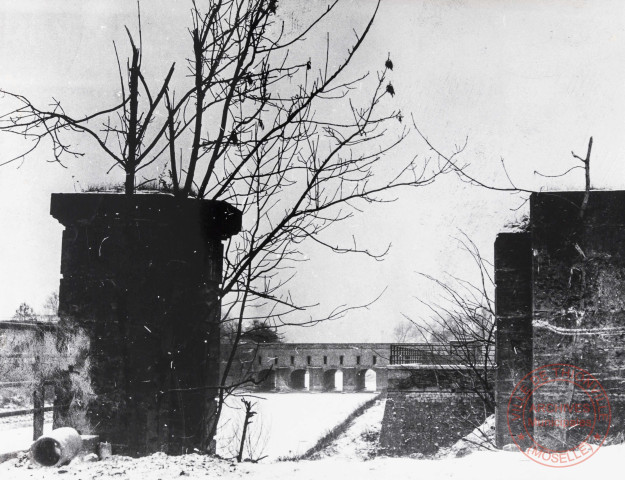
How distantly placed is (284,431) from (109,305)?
24.3 meters

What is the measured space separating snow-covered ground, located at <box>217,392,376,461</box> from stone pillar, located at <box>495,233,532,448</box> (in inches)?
387

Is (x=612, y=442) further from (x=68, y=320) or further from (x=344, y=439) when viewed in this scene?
(x=344, y=439)

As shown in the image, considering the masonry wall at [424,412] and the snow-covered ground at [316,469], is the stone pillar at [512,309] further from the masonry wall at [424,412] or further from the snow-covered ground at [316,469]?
the masonry wall at [424,412]

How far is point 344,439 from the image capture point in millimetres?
25500

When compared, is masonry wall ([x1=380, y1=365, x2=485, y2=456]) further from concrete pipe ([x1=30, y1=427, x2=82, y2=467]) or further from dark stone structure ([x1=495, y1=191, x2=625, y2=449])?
concrete pipe ([x1=30, y1=427, x2=82, y2=467])

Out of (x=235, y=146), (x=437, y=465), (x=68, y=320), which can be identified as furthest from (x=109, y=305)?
(x=437, y=465)

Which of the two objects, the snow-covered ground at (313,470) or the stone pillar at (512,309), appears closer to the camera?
the snow-covered ground at (313,470)

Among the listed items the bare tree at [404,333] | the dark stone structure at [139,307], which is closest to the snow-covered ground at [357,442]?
the dark stone structure at [139,307]

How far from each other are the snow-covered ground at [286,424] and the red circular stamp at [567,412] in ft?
35.7

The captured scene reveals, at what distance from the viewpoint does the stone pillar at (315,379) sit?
55562 mm

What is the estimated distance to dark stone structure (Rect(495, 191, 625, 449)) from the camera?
4.19m

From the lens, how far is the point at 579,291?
14.1 feet

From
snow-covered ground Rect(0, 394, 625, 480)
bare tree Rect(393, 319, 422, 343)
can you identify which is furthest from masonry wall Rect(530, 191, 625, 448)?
bare tree Rect(393, 319, 422, 343)

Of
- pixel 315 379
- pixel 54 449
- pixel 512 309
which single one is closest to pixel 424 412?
pixel 512 309
